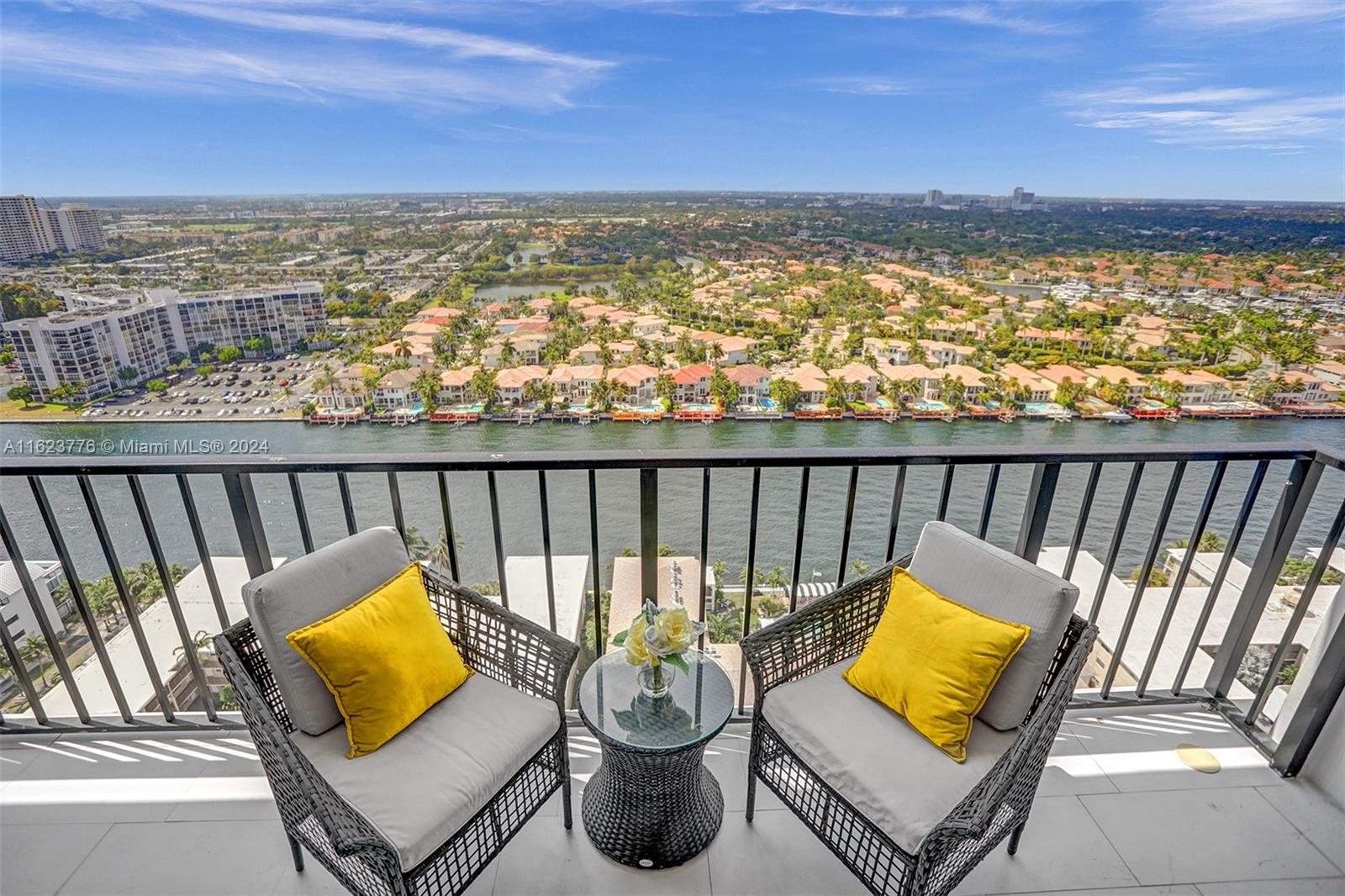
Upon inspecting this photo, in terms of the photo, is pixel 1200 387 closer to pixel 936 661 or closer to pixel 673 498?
pixel 673 498

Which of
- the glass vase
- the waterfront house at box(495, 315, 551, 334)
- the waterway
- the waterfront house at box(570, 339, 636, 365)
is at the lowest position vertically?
the waterway

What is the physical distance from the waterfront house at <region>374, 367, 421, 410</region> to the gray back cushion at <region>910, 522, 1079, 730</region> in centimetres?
1092

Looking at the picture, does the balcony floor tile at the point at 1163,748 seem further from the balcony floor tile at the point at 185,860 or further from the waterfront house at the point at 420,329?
the waterfront house at the point at 420,329

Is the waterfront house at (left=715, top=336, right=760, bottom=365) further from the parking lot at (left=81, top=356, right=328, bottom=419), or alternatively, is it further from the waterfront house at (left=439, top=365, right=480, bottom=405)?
the parking lot at (left=81, top=356, right=328, bottom=419)

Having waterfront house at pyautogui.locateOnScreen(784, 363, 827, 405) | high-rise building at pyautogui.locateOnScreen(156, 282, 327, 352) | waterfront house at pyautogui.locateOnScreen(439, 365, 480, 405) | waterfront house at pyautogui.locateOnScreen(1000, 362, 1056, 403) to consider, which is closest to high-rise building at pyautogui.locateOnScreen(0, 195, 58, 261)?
high-rise building at pyautogui.locateOnScreen(156, 282, 327, 352)

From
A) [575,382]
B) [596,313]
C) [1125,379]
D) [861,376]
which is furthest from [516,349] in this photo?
[1125,379]

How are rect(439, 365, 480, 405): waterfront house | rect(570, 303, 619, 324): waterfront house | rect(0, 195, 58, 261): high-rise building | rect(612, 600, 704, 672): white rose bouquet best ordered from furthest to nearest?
rect(570, 303, 619, 324): waterfront house, rect(439, 365, 480, 405): waterfront house, rect(0, 195, 58, 261): high-rise building, rect(612, 600, 704, 672): white rose bouquet

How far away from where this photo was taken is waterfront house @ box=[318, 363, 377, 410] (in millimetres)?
10859

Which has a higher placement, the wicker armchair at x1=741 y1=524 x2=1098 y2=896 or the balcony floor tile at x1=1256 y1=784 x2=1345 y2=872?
the wicker armchair at x1=741 y1=524 x2=1098 y2=896

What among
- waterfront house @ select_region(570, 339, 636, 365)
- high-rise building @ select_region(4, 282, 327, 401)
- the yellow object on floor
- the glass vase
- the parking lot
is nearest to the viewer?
the glass vase

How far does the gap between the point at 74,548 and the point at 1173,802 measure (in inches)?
625

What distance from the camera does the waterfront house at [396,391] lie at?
10.6m

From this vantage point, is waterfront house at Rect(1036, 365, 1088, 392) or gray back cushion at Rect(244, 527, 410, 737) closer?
gray back cushion at Rect(244, 527, 410, 737)

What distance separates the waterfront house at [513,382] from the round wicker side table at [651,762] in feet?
32.5
